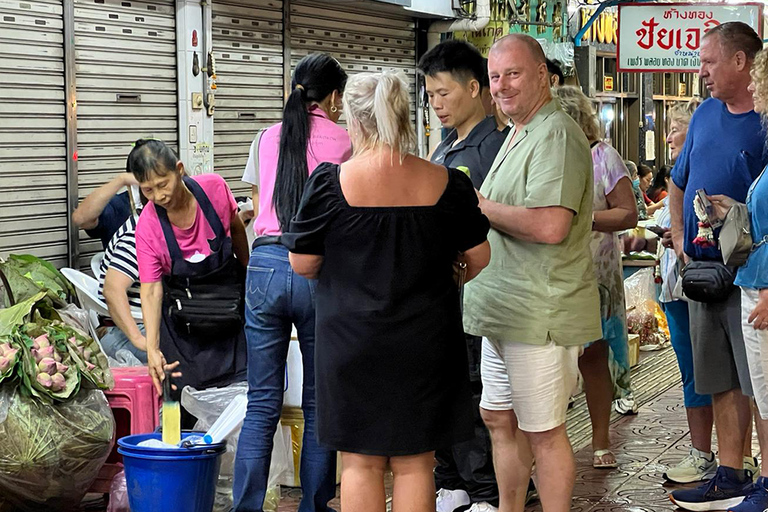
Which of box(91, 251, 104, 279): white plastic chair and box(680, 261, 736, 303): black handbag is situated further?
box(91, 251, 104, 279): white plastic chair

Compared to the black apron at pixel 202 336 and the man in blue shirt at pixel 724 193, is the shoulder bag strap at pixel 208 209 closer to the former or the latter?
the black apron at pixel 202 336

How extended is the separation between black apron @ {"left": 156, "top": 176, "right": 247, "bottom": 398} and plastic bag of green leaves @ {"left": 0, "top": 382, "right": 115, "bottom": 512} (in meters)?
0.45

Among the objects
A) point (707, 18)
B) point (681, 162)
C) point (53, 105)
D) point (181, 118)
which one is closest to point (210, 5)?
point (181, 118)

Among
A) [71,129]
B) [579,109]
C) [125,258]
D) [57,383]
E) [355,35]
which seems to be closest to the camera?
[57,383]

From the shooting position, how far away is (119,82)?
25.3 feet

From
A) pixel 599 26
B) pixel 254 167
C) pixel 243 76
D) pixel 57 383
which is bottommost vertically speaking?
pixel 57 383

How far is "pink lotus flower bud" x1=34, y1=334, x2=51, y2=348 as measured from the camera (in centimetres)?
514

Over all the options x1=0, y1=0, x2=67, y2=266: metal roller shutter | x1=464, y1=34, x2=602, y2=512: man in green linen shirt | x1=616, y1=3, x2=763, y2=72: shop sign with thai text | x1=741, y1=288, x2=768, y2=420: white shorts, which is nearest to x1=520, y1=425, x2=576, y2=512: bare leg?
x1=464, y1=34, x2=602, y2=512: man in green linen shirt

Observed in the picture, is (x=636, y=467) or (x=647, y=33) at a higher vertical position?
(x=647, y=33)

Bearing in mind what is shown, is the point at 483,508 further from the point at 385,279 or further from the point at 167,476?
the point at 385,279

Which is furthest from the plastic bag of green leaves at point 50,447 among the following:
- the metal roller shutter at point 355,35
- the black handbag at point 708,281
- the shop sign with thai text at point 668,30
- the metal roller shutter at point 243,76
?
the shop sign with thai text at point 668,30

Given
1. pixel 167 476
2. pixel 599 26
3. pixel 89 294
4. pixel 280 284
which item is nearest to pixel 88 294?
pixel 89 294

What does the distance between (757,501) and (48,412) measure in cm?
328

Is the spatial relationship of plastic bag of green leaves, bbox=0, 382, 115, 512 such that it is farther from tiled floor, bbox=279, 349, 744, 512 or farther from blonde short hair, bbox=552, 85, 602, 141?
blonde short hair, bbox=552, 85, 602, 141
